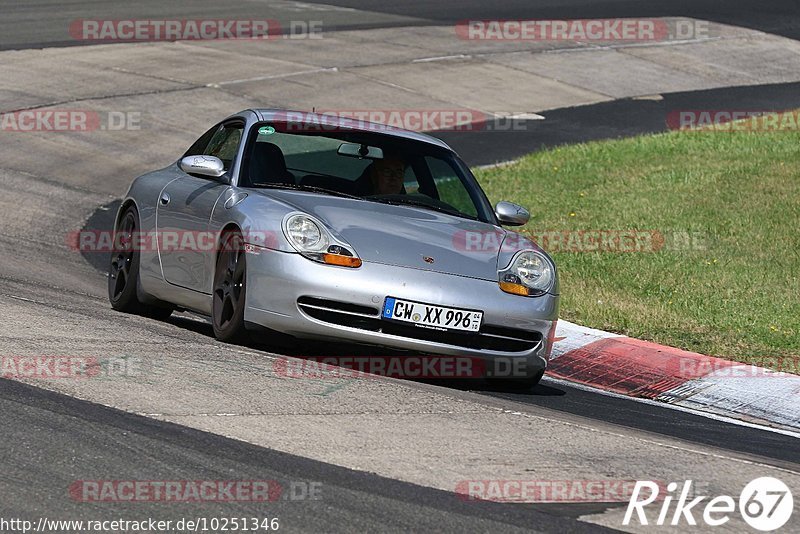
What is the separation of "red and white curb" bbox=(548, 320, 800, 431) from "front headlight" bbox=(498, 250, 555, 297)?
1.17 meters

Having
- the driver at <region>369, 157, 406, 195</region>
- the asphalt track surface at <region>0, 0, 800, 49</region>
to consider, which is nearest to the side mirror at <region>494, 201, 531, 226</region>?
the driver at <region>369, 157, 406, 195</region>

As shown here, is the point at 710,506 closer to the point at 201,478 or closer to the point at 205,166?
the point at 201,478

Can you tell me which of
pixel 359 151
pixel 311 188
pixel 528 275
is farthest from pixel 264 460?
pixel 359 151

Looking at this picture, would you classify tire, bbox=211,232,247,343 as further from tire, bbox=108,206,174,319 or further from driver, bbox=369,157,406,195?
tire, bbox=108,206,174,319

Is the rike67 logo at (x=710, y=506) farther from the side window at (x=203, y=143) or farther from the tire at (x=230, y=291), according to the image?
the side window at (x=203, y=143)

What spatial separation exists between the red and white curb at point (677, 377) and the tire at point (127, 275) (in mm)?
2761

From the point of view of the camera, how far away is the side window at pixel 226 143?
921cm

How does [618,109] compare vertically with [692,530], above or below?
below

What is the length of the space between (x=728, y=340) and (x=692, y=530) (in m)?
5.27

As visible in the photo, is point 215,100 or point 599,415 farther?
point 215,100

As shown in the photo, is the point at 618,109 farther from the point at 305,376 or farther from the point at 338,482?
the point at 338,482

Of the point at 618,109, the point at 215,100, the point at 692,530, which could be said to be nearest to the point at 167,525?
the point at 692,530

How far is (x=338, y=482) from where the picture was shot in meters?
5.51

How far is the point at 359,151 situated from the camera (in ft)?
30.0
